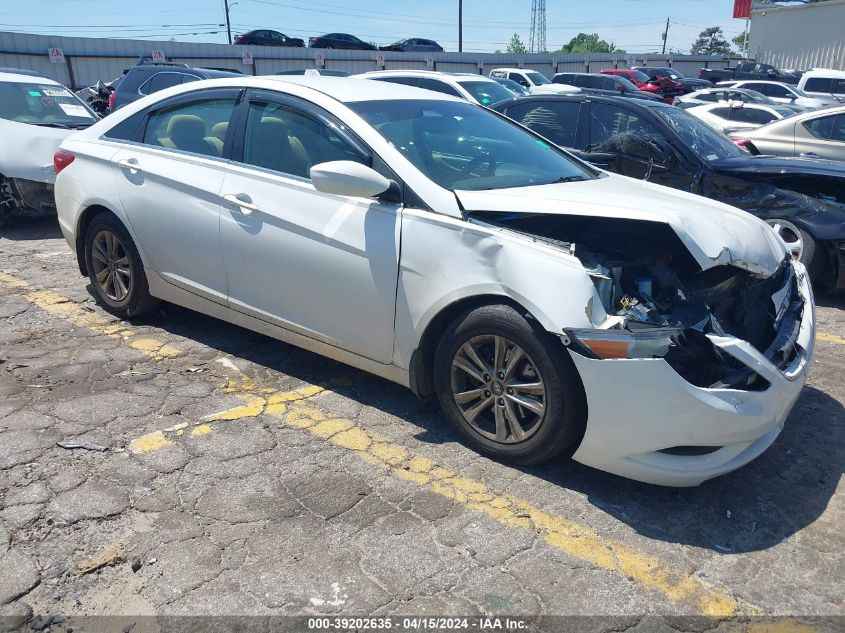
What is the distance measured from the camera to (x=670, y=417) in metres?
2.83

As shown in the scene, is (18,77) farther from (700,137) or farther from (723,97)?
(723,97)

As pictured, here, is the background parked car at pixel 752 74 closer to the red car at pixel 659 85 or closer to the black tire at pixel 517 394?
the red car at pixel 659 85

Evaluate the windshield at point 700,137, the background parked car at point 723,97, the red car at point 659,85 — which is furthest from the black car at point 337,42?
the windshield at point 700,137

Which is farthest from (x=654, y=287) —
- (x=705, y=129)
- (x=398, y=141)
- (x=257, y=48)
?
(x=257, y=48)

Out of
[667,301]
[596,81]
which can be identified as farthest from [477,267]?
[596,81]

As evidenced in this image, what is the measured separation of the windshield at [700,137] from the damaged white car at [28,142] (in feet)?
21.0

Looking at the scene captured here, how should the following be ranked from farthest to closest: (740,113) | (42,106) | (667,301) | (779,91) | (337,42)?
1. (337,42)
2. (779,91)
3. (740,113)
4. (42,106)
5. (667,301)

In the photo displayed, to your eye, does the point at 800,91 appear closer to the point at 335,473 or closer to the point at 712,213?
the point at 712,213

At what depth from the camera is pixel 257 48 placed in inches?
1150

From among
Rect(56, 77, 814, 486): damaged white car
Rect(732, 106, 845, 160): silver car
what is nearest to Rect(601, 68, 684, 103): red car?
Rect(732, 106, 845, 160): silver car

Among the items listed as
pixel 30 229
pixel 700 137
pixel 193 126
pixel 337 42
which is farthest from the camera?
pixel 337 42

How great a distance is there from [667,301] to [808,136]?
7587 mm

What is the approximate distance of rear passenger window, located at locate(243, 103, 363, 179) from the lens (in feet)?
12.6

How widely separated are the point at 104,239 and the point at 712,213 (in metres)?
3.92
